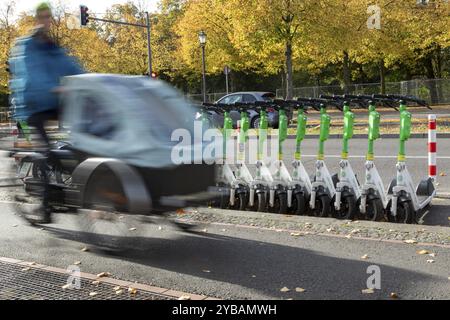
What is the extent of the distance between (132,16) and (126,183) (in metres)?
43.4

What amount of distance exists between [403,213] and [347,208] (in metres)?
0.67

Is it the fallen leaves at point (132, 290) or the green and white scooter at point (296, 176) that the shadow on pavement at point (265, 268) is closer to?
the fallen leaves at point (132, 290)

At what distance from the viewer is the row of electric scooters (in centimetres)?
631

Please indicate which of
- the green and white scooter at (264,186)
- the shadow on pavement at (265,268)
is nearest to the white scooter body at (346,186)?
the green and white scooter at (264,186)

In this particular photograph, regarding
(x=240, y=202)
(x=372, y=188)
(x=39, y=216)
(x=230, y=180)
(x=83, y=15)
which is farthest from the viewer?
(x=83, y=15)

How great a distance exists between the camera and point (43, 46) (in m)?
6.08

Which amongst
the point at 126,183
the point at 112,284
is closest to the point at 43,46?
the point at 126,183

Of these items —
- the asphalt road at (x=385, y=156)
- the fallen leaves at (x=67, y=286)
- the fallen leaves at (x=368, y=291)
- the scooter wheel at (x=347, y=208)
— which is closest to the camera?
the fallen leaves at (x=368, y=291)

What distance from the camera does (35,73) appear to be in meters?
6.00

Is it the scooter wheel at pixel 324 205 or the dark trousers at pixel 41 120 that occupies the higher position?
the dark trousers at pixel 41 120

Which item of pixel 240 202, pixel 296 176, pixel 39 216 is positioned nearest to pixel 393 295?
pixel 296 176

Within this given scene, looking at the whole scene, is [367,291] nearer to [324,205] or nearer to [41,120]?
[324,205]

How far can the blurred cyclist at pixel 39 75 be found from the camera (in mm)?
6004

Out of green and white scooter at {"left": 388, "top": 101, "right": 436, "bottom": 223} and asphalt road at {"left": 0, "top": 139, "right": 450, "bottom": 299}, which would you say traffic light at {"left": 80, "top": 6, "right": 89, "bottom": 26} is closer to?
asphalt road at {"left": 0, "top": 139, "right": 450, "bottom": 299}
